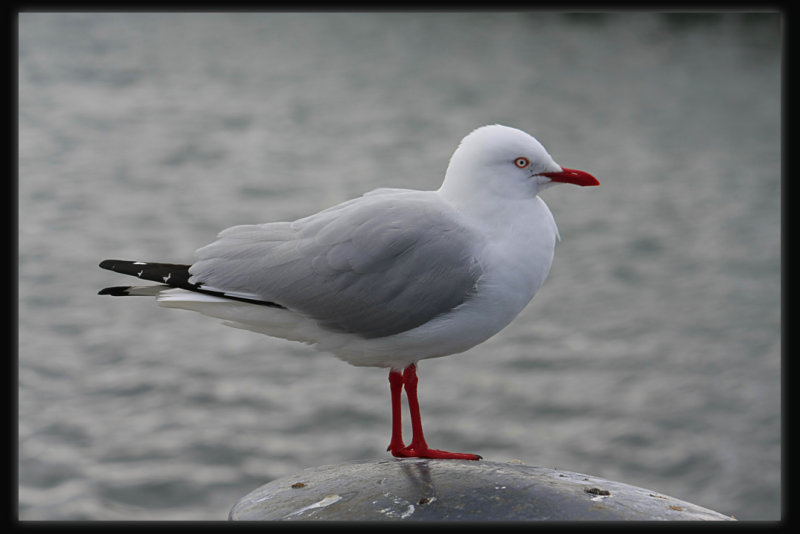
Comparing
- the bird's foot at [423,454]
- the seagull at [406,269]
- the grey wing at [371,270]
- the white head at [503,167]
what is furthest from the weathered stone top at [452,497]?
the white head at [503,167]

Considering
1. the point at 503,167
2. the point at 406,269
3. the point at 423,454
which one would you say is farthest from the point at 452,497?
the point at 503,167

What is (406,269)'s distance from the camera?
4.76 metres

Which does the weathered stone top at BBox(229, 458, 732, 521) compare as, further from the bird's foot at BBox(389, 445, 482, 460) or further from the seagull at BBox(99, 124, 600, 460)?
the seagull at BBox(99, 124, 600, 460)

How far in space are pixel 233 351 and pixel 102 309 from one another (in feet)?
8.37

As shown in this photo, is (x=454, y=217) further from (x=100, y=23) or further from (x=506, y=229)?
(x=100, y=23)

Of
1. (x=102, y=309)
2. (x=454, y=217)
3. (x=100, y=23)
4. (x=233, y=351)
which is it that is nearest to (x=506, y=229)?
(x=454, y=217)

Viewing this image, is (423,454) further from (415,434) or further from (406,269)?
(406,269)

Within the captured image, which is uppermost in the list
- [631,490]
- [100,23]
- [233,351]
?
[100,23]

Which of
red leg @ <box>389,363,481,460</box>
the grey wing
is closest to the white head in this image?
the grey wing

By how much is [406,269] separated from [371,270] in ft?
0.59

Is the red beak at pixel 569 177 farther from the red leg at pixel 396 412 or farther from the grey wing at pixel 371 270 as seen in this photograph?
the red leg at pixel 396 412

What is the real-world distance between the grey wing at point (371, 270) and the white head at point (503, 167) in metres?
0.20

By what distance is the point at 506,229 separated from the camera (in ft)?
15.6

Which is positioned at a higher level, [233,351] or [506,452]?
[233,351]
